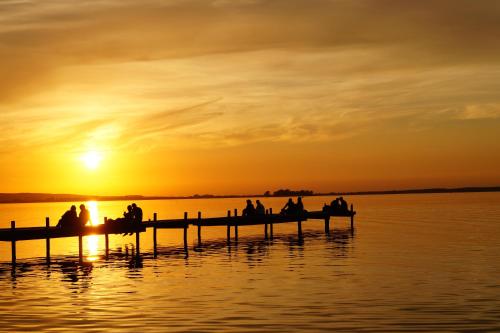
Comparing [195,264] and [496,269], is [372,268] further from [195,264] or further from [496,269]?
[195,264]

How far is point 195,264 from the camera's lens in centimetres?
4003

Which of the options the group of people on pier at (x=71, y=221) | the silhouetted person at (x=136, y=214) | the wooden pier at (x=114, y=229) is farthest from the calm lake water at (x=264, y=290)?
the silhouetted person at (x=136, y=214)

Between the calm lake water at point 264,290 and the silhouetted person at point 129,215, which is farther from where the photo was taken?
the silhouetted person at point 129,215

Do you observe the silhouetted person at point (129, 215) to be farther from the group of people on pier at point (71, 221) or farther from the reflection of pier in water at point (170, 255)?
the group of people on pier at point (71, 221)

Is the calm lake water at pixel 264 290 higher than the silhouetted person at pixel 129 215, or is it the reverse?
the silhouetted person at pixel 129 215

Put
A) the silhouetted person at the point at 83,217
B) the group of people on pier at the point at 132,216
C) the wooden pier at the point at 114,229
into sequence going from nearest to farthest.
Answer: the wooden pier at the point at 114,229 → the silhouetted person at the point at 83,217 → the group of people on pier at the point at 132,216

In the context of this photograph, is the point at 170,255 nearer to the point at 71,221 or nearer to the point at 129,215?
the point at 129,215

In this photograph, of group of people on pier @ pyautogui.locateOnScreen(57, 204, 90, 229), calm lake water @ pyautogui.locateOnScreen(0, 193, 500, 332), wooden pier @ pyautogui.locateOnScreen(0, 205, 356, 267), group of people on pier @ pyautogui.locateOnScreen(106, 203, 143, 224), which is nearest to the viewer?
calm lake water @ pyautogui.locateOnScreen(0, 193, 500, 332)

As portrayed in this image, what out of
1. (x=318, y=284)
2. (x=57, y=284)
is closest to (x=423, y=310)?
(x=318, y=284)

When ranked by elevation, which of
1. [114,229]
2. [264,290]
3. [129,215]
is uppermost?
[129,215]

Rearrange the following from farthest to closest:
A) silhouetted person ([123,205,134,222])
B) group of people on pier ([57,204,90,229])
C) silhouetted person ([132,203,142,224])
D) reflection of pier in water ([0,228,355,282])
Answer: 1. silhouetted person ([132,203,142,224])
2. silhouetted person ([123,205,134,222])
3. group of people on pier ([57,204,90,229])
4. reflection of pier in water ([0,228,355,282])

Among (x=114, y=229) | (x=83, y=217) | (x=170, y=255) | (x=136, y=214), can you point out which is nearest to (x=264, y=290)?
(x=170, y=255)

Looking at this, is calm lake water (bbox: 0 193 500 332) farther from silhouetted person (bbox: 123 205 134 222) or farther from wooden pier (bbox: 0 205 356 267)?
silhouetted person (bbox: 123 205 134 222)

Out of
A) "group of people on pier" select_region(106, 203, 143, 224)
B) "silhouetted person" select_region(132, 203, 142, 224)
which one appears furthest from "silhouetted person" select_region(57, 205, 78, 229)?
"silhouetted person" select_region(132, 203, 142, 224)
